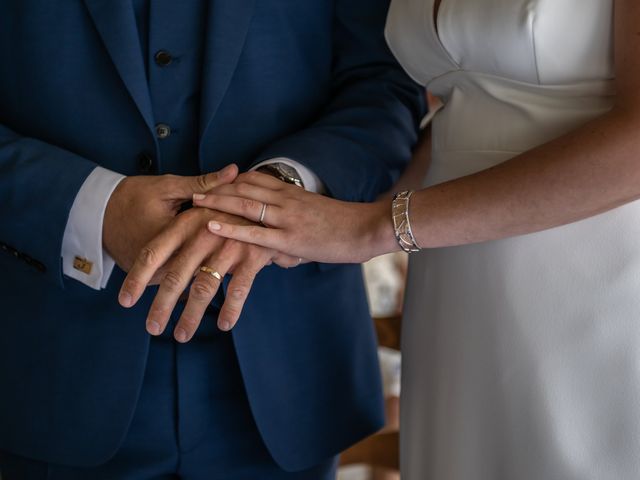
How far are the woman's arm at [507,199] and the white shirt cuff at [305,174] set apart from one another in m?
0.08

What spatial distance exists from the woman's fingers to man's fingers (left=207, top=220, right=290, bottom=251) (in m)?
0.02

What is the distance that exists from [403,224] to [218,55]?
0.43 meters

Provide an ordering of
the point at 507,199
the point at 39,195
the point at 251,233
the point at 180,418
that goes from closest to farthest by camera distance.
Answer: the point at 507,199 → the point at 251,233 → the point at 39,195 → the point at 180,418

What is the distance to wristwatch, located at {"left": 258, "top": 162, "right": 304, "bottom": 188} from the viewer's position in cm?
145

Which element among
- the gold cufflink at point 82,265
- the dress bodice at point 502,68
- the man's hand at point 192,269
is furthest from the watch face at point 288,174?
the gold cufflink at point 82,265

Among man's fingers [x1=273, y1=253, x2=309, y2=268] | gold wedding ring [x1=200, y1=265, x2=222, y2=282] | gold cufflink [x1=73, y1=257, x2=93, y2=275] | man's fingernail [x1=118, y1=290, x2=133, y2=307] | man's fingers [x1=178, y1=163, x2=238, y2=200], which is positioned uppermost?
man's fingers [x1=178, y1=163, x2=238, y2=200]

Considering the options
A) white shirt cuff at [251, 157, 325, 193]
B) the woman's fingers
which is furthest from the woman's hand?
white shirt cuff at [251, 157, 325, 193]

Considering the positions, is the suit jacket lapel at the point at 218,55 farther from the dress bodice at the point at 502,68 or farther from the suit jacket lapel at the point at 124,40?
the dress bodice at the point at 502,68

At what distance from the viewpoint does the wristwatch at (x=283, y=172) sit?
57.0 inches

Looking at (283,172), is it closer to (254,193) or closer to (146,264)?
(254,193)

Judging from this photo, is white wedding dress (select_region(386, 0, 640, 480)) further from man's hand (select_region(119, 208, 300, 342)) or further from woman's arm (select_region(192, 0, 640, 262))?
man's hand (select_region(119, 208, 300, 342))

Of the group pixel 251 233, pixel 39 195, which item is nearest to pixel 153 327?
pixel 251 233

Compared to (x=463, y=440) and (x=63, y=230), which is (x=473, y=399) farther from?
(x=63, y=230)

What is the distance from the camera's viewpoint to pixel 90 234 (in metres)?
1.41
